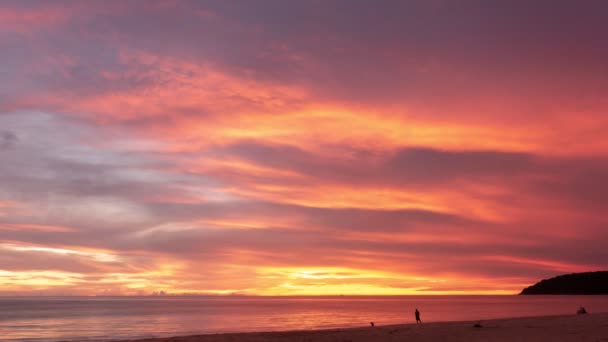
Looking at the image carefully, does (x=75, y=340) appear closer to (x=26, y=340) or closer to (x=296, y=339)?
(x=26, y=340)

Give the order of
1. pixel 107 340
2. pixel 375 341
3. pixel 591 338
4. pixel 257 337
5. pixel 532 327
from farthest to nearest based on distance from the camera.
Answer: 1. pixel 107 340
2. pixel 532 327
3. pixel 257 337
4. pixel 375 341
5. pixel 591 338

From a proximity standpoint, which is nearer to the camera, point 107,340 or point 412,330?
point 412,330

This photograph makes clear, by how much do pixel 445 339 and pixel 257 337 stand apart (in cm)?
1275

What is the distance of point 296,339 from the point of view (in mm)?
36188

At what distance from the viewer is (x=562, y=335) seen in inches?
1325

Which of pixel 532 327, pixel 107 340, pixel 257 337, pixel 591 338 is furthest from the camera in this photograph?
pixel 107 340

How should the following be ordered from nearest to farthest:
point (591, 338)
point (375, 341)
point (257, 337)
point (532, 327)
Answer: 1. point (591, 338)
2. point (375, 341)
3. point (257, 337)
4. point (532, 327)

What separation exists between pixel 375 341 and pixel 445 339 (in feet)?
15.1

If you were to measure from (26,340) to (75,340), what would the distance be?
9587 millimetres

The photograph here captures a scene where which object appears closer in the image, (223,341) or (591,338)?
(591,338)

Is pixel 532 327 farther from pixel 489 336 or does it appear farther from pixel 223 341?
pixel 223 341

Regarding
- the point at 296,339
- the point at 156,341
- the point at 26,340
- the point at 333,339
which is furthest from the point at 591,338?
the point at 26,340

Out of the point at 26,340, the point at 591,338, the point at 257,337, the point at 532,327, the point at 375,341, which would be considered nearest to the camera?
the point at 591,338

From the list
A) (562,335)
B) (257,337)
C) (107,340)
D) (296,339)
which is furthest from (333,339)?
(107,340)
